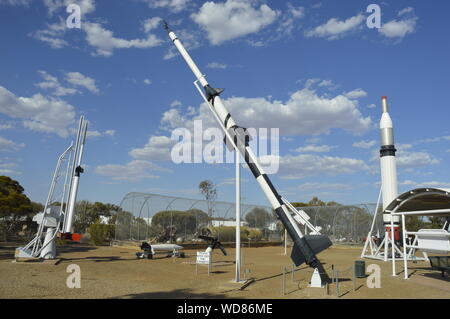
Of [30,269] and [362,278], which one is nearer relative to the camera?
[362,278]

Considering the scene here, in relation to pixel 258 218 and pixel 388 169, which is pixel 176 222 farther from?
pixel 388 169

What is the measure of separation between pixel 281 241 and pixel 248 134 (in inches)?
1211

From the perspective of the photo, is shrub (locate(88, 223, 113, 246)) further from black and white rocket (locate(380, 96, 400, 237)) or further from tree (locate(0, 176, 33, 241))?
black and white rocket (locate(380, 96, 400, 237))

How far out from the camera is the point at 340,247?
36.4 meters

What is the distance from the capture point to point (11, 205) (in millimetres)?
33219

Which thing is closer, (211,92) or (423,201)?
(211,92)

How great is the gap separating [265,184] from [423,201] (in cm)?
821

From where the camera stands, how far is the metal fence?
31750mm

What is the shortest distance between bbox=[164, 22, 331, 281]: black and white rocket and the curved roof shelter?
14.7 feet

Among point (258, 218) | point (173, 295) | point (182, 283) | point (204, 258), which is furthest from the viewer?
point (258, 218)

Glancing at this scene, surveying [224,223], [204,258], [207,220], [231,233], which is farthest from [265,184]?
[224,223]

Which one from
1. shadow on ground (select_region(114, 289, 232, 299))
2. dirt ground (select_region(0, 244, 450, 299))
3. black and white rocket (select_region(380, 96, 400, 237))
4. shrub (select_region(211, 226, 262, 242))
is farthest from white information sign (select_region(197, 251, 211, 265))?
shrub (select_region(211, 226, 262, 242))
